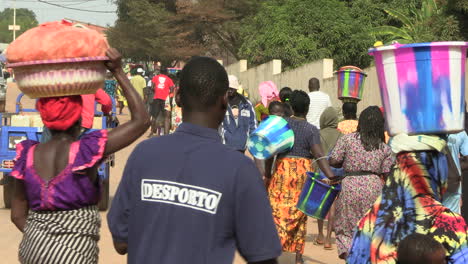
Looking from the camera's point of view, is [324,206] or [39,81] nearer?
[39,81]

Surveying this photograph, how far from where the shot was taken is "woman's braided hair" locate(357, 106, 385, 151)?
7516 mm

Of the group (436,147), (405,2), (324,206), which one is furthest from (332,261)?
(405,2)

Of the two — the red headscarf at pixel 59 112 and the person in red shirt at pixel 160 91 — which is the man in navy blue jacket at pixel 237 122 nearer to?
the red headscarf at pixel 59 112

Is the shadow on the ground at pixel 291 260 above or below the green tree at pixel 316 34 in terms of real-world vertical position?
below

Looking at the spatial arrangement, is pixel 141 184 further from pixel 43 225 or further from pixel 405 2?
pixel 405 2

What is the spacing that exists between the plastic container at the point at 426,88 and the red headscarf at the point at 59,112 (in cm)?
154

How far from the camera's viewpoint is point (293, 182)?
8.55 m

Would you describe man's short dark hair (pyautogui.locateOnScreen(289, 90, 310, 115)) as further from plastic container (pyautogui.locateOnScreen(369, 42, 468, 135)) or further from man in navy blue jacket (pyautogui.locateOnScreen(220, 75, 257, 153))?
plastic container (pyautogui.locateOnScreen(369, 42, 468, 135))

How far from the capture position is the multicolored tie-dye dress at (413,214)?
413 centimetres

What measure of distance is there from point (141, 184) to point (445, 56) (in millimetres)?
1850

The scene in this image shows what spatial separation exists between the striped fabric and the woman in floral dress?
3.87 m

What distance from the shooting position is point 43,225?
404 cm

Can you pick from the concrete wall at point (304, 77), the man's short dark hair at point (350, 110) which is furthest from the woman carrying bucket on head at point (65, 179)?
the concrete wall at point (304, 77)

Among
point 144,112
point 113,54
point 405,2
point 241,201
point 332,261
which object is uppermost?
point 405,2
